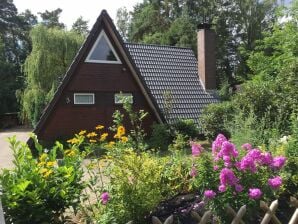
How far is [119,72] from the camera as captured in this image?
20.0 m

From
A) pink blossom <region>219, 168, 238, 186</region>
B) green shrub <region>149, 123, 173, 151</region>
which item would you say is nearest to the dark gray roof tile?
green shrub <region>149, 123, 173, 151</region>

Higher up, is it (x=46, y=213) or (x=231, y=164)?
(x=231, y=164)

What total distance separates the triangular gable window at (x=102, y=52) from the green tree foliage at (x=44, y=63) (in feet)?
43.5

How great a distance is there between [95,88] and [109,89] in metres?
0.74

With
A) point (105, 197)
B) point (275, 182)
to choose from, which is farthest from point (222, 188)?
point (105, 197)

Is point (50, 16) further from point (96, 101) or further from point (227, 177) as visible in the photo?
point (227, 177)

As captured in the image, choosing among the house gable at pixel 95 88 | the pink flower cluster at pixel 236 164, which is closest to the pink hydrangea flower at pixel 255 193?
the pink flower cluster at pixel 236 164

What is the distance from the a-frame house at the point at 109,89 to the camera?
18500mm

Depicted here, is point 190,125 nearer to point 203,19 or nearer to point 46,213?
point 46,213

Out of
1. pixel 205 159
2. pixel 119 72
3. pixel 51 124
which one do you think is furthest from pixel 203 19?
pixel 205 159

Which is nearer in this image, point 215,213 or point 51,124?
point 215,213

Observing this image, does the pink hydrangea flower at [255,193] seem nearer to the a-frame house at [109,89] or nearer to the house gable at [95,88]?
the a-frame house at [109,89]

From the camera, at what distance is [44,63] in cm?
3244

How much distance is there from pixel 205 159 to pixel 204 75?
57.0ft
